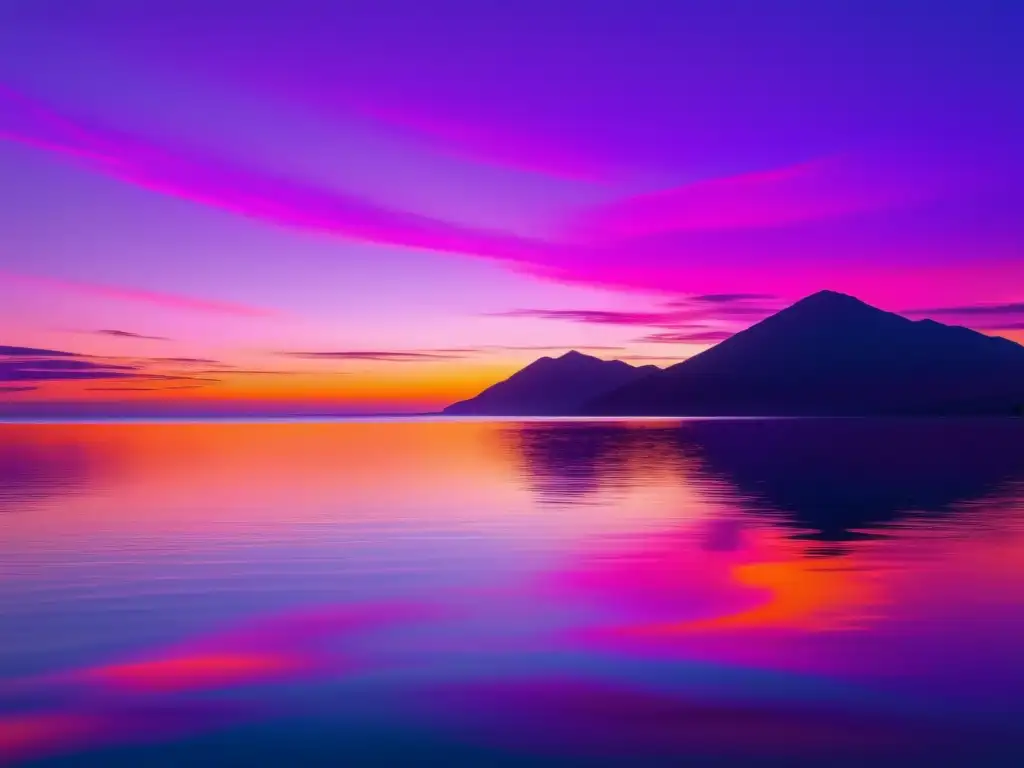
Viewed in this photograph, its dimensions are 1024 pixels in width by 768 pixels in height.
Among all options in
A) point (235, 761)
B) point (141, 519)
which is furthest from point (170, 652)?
point (141, 519)

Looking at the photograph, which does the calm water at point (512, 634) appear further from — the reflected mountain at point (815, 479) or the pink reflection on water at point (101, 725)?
the reflected mountain at point (815, 479)

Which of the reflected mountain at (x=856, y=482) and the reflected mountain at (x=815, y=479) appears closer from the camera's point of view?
the reflected mountain at (x=856, y=482)

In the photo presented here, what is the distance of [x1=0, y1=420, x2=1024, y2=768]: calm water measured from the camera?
11.2 meters

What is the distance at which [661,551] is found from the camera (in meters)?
25.0

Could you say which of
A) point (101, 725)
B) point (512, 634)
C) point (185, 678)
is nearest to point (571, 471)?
point (512, 634)

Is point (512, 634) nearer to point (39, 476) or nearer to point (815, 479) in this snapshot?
point (815, 479)

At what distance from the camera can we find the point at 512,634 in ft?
53.8

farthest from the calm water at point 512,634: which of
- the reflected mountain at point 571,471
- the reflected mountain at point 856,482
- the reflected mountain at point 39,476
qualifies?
the reflected mountain at point 571,471

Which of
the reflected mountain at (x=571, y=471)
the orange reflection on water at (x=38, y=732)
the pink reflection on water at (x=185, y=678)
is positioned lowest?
the orange reflection on water at (x=38, y=732)

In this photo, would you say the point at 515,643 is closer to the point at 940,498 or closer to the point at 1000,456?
the point at 940,498

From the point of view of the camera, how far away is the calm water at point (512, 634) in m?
11.2

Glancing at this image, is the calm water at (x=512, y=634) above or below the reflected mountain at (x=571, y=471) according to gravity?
below

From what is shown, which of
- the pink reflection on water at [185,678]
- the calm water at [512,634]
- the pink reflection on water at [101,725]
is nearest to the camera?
the pink reflection on water at [101,725]

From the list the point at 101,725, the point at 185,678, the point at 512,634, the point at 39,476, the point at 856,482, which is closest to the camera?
the point at 101,725
